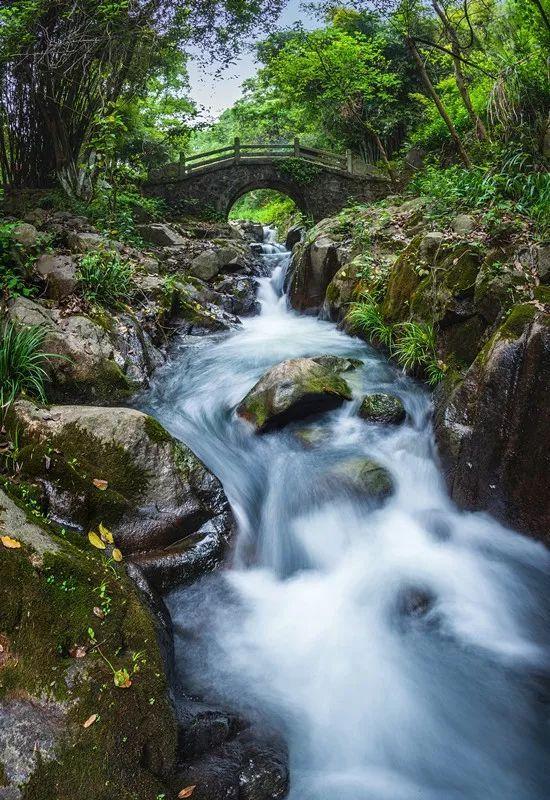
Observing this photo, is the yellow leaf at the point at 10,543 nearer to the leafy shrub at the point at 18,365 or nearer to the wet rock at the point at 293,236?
the leafy shrub at the point at 18,365

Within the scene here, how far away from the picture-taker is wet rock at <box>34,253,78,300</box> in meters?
7.32

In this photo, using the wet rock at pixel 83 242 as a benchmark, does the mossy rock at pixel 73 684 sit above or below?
below

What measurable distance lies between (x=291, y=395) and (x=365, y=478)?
138 cm

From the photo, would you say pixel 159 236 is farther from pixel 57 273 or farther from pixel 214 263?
pixel 57 273

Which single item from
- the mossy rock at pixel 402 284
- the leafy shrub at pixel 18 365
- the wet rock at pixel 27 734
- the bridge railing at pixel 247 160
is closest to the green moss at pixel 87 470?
the leafy shrub at pixel 18 365

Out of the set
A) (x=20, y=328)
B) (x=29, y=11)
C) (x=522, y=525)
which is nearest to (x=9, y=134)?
(x=29, y=11)

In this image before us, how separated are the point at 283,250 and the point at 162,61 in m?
7.42

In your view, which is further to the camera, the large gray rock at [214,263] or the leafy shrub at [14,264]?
the large gray rock at [214,263]

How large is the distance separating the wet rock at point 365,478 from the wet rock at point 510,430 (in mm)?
709

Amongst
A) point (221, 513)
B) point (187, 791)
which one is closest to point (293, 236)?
point (221, 513)

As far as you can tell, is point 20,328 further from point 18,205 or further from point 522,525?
point 18,205

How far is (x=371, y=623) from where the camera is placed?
12.3 ft

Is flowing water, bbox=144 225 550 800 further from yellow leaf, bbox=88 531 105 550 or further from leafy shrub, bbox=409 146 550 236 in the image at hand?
leafy shrub, bbox=409 146 550 236

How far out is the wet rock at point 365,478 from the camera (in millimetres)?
4883
